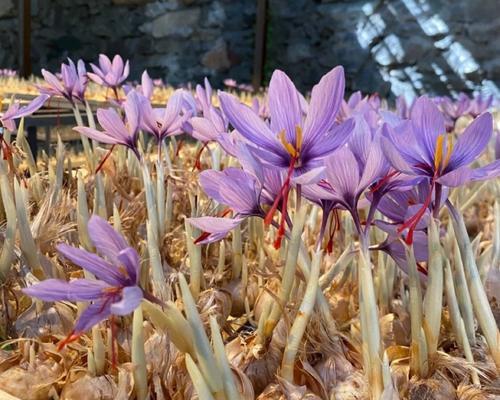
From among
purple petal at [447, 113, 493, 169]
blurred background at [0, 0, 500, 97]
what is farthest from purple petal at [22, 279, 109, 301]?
blurred background at [0, 0, 500, 97]

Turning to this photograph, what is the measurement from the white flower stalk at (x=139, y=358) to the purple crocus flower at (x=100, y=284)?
66 millimetres

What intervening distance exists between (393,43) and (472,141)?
20.0ft

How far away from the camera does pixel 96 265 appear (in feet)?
1.12

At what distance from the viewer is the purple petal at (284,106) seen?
17.2 inches

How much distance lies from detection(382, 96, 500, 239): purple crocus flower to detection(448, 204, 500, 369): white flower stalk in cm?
5

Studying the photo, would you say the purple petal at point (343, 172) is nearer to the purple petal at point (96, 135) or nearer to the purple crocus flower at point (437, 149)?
the purple crocus flower at point (437, 149)

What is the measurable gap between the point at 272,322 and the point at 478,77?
226 inches

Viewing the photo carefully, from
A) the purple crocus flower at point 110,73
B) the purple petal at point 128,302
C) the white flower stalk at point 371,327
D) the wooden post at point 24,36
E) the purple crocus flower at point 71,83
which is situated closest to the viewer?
the purple petal at point 128,302

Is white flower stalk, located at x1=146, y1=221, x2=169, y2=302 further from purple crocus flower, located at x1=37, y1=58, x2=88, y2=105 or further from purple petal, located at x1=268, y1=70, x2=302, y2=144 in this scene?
purple crocus flower, located at x1=37, y1=58, x2=88, y2=105

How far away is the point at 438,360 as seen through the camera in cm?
44

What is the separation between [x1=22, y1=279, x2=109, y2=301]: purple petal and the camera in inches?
13.0

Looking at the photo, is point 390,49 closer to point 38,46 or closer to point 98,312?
point 38,46

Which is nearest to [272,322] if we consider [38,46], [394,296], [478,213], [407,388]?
[407,388]

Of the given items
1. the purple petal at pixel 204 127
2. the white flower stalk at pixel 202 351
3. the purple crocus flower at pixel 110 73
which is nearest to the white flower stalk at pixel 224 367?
the white flower stalk at pixel 202 351
